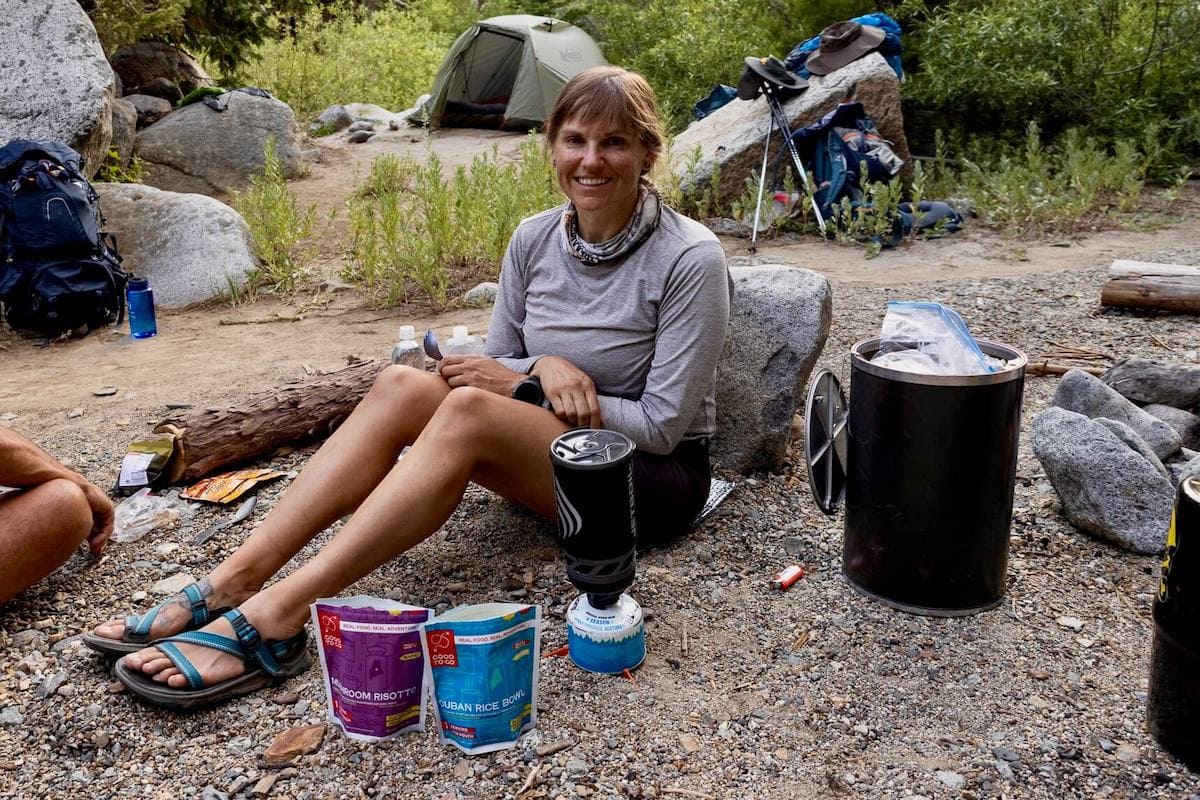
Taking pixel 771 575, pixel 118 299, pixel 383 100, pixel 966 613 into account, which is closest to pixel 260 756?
pixel 771 575

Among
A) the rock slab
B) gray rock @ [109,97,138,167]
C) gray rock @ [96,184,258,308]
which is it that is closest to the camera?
the rock slab

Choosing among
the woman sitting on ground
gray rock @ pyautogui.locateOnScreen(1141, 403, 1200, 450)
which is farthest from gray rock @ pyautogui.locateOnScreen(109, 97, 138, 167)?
gray rock @ pyautogui.locateOnScreen(1141, 403, 1200, 450)

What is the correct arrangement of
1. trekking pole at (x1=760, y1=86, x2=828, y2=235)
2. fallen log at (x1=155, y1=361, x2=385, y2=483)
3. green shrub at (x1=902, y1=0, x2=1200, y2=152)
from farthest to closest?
green shrub at (x1=902, y1=0, x2=1200, y2=152), trekking pole at (x1=760, y1=86, x2=828, y2=235), fallen log at (x1=155, y1=361, x2=385, y2=483)

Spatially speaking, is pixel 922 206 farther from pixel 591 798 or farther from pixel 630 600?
pixel 591 798

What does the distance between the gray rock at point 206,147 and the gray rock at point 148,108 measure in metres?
0.40

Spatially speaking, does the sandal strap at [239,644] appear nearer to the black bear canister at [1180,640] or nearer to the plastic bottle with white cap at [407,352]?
the plastic bottle with white cap at [407,352]

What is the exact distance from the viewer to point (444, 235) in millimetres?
6359

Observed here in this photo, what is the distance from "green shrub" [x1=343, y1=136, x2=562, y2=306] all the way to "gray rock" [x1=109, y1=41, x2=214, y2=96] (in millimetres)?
4727

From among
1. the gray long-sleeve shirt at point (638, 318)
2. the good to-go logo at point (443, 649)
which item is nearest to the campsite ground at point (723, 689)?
the good to-go logo at point (443, 649)

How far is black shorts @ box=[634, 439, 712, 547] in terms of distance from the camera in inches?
111

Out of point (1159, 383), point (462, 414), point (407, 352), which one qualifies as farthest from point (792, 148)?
point (462, 414)

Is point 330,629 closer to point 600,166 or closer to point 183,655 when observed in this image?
point 183,655

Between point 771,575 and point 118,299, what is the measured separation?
15.4 feet

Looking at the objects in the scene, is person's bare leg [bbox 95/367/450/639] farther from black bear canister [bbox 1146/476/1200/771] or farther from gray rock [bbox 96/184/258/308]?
gray rock [bbox 96/184/258/308]
